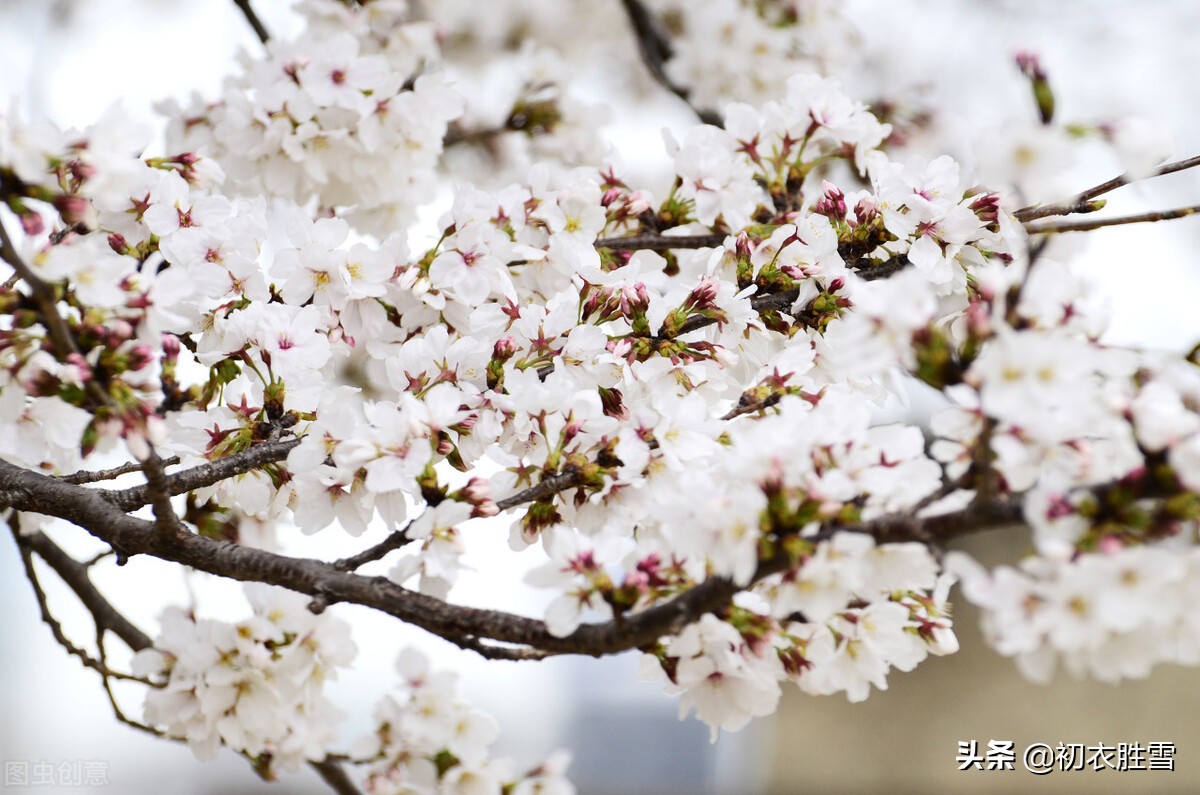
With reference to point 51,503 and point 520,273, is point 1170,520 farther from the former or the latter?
point 51,503

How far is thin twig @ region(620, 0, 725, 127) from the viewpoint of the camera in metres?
2.58

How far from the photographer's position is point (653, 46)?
105 inches

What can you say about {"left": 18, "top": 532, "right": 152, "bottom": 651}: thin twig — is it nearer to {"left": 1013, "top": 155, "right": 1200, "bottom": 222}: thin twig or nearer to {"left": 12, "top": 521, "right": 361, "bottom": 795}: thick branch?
{"left": 12, "top": 521, "right": 361, "bottom": 795}: thick branch

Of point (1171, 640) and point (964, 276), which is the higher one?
point (964, 276)

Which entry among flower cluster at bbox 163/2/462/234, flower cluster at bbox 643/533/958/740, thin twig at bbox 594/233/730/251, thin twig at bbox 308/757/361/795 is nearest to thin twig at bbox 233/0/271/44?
flower cluster at bbox 163/2/462/234

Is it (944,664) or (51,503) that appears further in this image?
(944,664)

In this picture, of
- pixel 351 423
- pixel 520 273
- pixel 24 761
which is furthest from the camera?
pixel 24 761

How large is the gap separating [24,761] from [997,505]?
6.00 feet

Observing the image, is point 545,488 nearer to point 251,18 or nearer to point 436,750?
point 436,750

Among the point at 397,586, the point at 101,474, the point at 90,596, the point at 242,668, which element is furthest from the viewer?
the point at 90,596

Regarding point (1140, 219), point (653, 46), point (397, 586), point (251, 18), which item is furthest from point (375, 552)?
point (653, 46)

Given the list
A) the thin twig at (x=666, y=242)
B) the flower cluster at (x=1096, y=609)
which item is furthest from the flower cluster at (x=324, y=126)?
the flower cluster at (x=1096, y=609)

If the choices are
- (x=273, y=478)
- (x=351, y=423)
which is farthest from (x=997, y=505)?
(x=273, y=478)

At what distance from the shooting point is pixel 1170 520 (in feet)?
2.28
